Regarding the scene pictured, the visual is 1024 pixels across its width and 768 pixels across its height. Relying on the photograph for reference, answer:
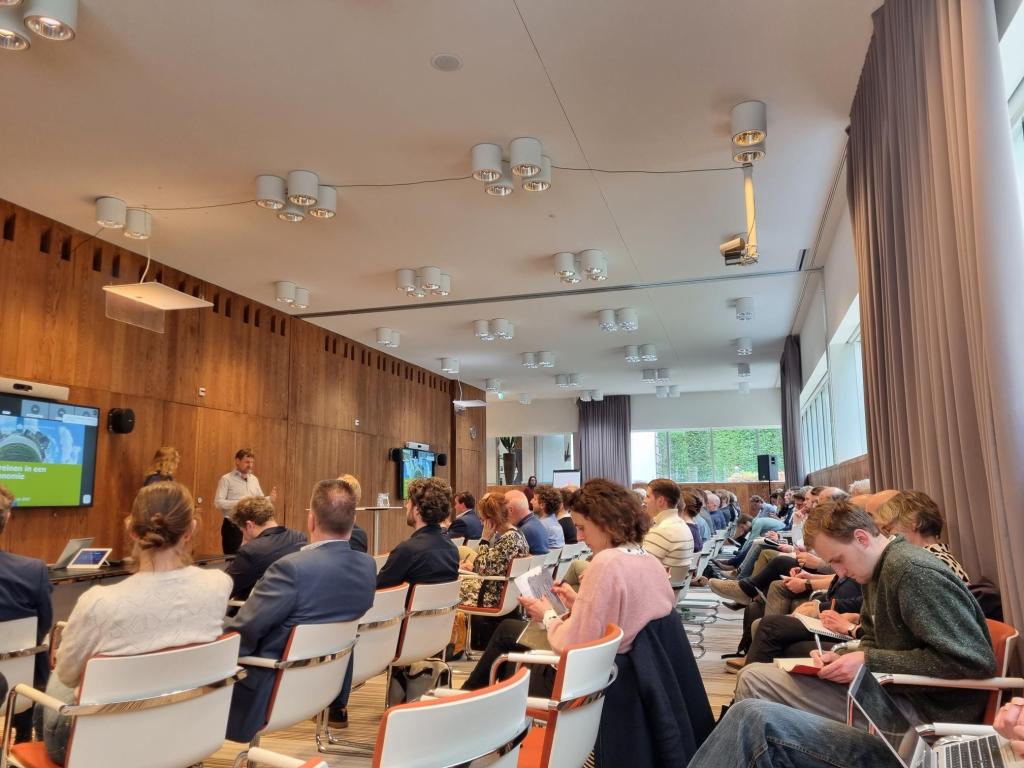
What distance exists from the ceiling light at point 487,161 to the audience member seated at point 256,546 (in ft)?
8.74

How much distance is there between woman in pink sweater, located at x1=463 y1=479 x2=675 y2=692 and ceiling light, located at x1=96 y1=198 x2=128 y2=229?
511cm

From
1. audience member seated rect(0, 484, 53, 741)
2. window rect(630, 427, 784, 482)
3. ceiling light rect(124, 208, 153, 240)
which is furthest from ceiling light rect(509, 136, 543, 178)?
window rect(630, 427, 784, 482)

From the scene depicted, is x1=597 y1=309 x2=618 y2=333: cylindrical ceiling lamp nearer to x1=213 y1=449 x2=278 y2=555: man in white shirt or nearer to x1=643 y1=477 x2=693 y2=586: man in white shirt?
x1=213 y1=449 x2=278 y2=555: man in white shirt

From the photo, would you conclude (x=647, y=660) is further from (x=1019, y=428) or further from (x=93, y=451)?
(x=93, y=451)

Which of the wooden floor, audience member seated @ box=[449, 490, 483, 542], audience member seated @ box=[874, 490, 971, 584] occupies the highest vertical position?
audience member seated @ box=[874, 490, 971, 584]

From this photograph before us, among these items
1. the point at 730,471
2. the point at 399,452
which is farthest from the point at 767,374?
the point at 399,452

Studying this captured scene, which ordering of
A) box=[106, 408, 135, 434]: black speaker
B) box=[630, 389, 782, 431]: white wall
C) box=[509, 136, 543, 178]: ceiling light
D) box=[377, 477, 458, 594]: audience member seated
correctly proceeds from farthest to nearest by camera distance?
1. box=[630, 389, 782, 431]: white wall
2. box=[106, 408, 135, 434]: black speaker
3. box=[509, 136, 543, 178]: ceiling light
4. box=[377, 477, 458, 594]: audience member seated

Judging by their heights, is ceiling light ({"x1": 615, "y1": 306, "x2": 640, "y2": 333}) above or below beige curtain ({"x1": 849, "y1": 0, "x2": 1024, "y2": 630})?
above

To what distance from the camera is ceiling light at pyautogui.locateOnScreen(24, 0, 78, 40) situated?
3578mm

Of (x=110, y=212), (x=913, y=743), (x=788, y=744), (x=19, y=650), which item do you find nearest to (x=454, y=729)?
(x=788, y=744)

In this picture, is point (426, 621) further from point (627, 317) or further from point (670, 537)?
point (627, 317)

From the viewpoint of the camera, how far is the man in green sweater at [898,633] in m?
2.25

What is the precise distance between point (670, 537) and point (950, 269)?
8.77ft

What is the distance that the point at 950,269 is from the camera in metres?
3.00
